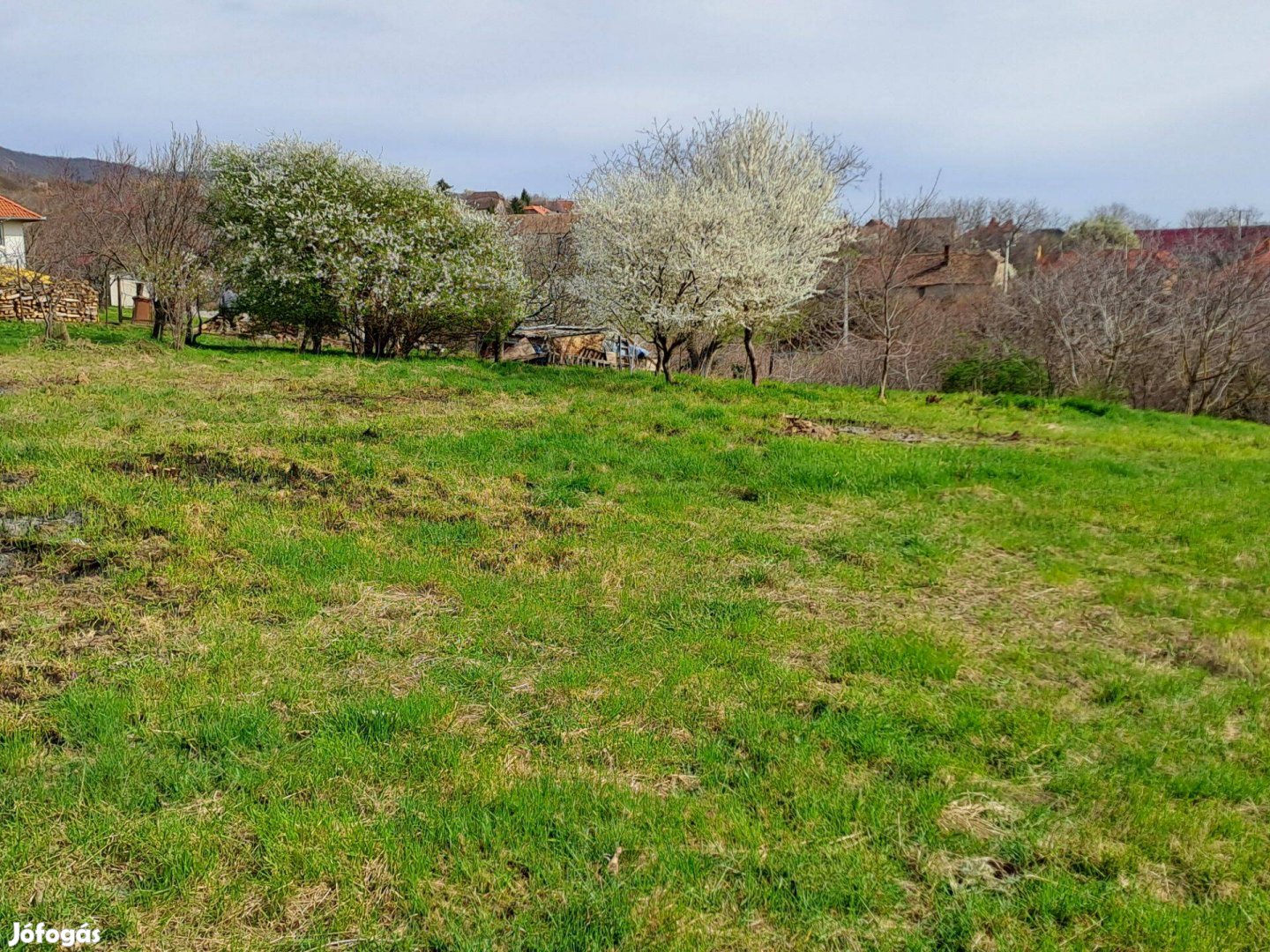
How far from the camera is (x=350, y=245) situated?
1446 cm

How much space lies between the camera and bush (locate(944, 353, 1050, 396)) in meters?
15.7

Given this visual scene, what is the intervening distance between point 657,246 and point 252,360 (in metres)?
7.30

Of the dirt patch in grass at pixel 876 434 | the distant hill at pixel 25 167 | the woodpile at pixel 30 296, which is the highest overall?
the distant hill at pixel 25 167

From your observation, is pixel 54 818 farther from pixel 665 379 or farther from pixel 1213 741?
pixel 665 379

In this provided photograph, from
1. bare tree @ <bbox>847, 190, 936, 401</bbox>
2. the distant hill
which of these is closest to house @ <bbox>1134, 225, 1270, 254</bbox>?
bare tree @ <bbox>847, 190, 936, 401</bbox>

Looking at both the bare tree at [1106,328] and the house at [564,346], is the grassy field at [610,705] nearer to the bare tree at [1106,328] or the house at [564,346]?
the bare tree at [1106,328]

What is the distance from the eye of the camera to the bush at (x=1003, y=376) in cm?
1567

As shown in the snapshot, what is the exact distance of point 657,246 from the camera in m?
12.9

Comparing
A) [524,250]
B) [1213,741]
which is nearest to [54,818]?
[1213,741]

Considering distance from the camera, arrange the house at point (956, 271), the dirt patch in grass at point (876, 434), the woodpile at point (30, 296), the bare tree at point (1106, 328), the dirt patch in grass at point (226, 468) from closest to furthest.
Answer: the dirt patch in grass at point (226, 468) → the dirt patch in grass at point (876, 434) → the bare tree at point (1106, 328) → the woodpile at point (30, 296) → the house at point (956, 271)

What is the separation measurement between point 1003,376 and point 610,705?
15103 millimetres

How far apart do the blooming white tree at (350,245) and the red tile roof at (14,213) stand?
23949 mm

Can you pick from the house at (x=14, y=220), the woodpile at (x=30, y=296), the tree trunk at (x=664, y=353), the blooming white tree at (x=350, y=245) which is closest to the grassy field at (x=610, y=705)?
the tree trunk at (x=664, y=353)

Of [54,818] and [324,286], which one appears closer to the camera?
[54,818]
